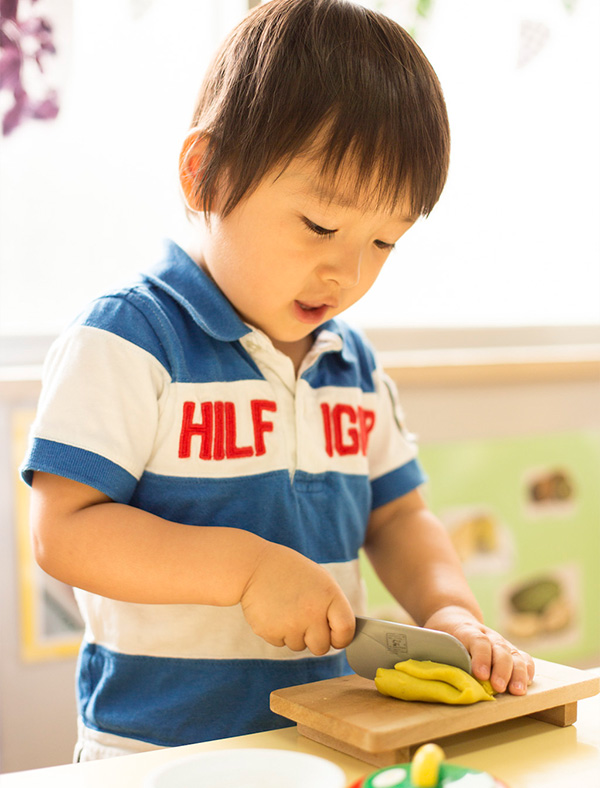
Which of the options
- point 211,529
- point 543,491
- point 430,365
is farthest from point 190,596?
point 543,491

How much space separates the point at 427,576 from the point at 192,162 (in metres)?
0.45

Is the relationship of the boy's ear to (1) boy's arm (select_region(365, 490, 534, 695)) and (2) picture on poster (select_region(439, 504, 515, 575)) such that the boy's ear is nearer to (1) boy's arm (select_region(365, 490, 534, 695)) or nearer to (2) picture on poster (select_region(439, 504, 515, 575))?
(1) boy's arm (select_region(365, 490, 534, 695))

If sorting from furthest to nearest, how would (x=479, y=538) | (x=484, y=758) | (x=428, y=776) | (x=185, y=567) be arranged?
(x=479, y=538), (x=185, y=567), (x=484, y=758), (x=428, y=776)

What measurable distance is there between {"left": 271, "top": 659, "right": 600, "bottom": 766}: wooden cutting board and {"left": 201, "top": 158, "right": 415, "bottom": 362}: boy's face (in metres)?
0.32

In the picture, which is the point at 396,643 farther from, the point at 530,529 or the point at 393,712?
the point at 530,529

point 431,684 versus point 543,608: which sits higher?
point 431,684

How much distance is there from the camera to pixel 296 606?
62 centimetres

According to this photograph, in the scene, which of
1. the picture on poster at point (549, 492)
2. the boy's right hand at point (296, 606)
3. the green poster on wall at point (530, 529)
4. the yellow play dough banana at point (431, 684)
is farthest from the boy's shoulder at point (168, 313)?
the picture on poster at point (549, 492)

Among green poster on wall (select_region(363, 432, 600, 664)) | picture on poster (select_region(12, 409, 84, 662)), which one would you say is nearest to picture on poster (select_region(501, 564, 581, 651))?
green poster on wall (select_region(363, 432, 600, 664))

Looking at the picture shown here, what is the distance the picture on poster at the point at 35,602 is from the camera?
3.45 ft

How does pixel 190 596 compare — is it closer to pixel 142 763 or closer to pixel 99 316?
pixel 142 763

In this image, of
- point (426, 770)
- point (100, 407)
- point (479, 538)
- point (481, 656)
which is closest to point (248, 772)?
point (426, 770)

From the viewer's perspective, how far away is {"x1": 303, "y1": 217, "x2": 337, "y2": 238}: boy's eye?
2.32 ft

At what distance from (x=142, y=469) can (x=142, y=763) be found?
0.26m
